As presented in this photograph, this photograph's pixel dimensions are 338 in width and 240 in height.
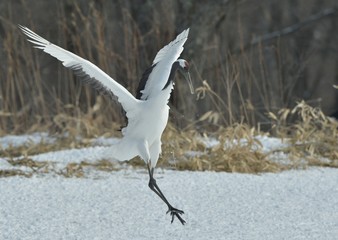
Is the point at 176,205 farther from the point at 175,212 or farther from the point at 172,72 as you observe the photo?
the point at 172,72

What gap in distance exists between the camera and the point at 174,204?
16.4 feet

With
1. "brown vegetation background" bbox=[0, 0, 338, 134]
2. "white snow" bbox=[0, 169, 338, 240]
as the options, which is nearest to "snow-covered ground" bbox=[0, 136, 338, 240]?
"white snow" bbox=[0, 169, 338, 240]

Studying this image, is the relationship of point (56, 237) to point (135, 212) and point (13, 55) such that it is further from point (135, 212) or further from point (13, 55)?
point (13, 55)

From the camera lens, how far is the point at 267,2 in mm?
17438

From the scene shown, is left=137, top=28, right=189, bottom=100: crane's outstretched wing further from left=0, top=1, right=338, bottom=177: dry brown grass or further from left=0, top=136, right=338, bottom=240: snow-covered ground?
left=0, top=1, right=338, bottom=177: dry brown grass

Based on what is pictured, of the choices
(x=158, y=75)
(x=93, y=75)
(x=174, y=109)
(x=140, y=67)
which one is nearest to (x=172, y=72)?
(x=158, y=75)

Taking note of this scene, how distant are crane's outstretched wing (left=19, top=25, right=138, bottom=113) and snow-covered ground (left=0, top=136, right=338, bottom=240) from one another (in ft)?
2.02

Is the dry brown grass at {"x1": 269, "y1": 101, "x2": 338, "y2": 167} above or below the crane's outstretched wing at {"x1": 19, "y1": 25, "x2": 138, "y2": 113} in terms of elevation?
below

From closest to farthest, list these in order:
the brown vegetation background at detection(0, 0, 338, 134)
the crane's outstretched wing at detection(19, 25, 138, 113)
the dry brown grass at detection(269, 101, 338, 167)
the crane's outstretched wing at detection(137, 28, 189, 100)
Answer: the crane's outstretched wing at detection(19, 25, 138, 113) → the crane's outstretched wing at detection(137, 28, 189, 100) → the dry brown grass at detection(269, 101, 338, 167) → the brown vegetation background at detection(0, 0, 338, 134)

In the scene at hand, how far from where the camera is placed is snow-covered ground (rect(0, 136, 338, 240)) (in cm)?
438

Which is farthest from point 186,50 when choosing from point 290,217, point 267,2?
point 267,2

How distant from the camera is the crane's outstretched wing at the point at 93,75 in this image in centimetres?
434

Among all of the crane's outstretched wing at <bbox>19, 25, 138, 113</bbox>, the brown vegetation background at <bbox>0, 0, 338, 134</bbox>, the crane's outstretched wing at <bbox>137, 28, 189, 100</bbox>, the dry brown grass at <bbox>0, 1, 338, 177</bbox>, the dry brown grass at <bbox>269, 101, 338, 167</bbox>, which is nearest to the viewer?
the crane's outstretched wing at <bbox>19, 25, 138, 113</bbox>

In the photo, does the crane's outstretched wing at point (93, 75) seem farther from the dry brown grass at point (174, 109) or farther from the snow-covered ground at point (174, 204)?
the dry brown grass at point (174, 109)
